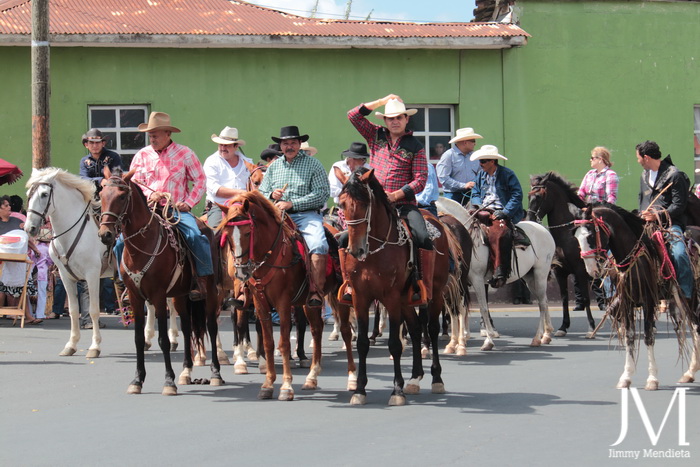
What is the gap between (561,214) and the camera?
1667 cm

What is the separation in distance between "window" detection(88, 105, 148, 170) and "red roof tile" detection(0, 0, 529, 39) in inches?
69.3

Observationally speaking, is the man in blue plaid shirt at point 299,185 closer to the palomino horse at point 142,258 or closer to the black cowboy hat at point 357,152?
the palomino horse at point 142,258

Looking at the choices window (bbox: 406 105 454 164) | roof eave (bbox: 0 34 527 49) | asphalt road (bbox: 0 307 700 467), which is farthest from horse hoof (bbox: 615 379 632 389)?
roof eave (bbox: 0 34 527 49)

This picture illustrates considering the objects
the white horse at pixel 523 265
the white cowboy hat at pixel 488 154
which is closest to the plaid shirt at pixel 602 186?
the white horse at pixel 523 265

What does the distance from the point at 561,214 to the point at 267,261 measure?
297 inches

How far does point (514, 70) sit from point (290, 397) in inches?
618

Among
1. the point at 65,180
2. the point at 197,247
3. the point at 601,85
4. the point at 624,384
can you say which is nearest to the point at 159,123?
the point at 197,247

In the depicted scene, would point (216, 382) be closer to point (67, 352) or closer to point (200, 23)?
point (67, 352)

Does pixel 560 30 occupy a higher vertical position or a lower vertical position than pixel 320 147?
higher

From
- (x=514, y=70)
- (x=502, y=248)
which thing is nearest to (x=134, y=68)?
(x=514, y=70)

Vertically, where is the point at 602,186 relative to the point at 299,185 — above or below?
above

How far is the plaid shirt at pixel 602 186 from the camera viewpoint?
58.3 feet

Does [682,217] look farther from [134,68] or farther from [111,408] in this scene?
[134,68]

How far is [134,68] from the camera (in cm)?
2300
